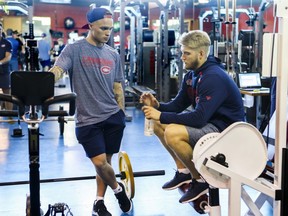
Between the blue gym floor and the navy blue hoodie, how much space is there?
894mm

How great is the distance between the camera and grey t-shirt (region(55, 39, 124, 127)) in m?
3.04

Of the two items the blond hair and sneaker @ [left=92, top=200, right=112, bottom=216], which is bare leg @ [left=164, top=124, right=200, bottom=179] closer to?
the blond hair

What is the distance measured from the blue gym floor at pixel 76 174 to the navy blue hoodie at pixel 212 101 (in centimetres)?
89

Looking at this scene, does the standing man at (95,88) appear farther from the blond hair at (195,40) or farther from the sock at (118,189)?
the blond hair at (195,40)

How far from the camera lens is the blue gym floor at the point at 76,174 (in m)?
3.44

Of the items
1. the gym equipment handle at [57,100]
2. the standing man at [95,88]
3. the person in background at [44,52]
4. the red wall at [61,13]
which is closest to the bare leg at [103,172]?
the standing man at [95,88]

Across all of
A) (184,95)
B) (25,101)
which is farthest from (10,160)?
(25,101)

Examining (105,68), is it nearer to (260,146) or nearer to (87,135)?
(87,135)

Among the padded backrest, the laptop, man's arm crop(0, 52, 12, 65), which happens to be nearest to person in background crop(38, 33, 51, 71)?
man's arm crop(0, 52, 12, 65)

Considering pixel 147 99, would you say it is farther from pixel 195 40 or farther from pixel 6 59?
pixel 6 59

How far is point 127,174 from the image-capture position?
3.50m

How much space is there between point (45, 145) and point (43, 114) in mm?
3532

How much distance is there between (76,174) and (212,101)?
2167 millimetres

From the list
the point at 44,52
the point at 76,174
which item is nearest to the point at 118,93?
the point at 76,174
